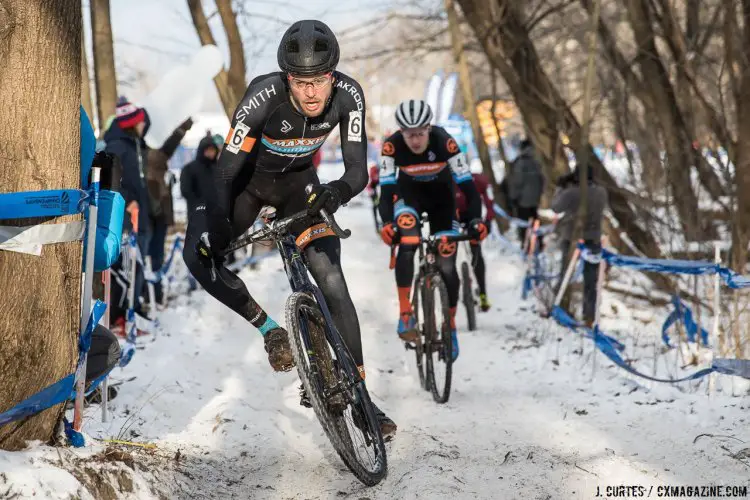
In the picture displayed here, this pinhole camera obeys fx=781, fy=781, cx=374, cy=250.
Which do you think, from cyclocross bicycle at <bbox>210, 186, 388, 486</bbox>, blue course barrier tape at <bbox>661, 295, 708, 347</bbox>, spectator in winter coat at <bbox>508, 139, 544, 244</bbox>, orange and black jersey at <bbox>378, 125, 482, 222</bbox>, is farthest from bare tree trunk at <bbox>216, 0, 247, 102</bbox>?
cyclocross bicycle at <bbox>210, 186, 388, 486</bbox>

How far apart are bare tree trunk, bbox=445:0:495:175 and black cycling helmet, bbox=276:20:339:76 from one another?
11.9 m

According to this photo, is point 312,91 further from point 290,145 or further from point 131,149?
point 131,149

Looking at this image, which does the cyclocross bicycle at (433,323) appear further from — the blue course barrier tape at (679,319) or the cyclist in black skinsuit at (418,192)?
the blue course barrier tape at (679,319)

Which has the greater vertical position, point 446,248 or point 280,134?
point 280,134

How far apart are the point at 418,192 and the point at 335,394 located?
3.56m

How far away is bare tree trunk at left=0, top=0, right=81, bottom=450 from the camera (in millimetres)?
3135

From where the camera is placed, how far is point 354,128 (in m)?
4.38

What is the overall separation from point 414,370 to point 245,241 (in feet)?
12.0

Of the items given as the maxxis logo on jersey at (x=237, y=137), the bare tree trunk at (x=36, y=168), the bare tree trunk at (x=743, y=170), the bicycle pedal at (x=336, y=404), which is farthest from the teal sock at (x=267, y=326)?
the bare tree trunk at (x=743, y=170)

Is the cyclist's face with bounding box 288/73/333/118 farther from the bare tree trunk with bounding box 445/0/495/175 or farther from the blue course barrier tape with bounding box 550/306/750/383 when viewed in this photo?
the bare tree trunk with bounding box 445/0/495/175

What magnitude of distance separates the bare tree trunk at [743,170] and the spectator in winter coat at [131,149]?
6.59m

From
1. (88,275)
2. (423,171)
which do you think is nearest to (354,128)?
(88,275)

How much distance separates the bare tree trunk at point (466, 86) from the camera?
→ 15805mm

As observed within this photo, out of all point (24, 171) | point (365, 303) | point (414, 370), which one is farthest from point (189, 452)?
point (365, 303)
